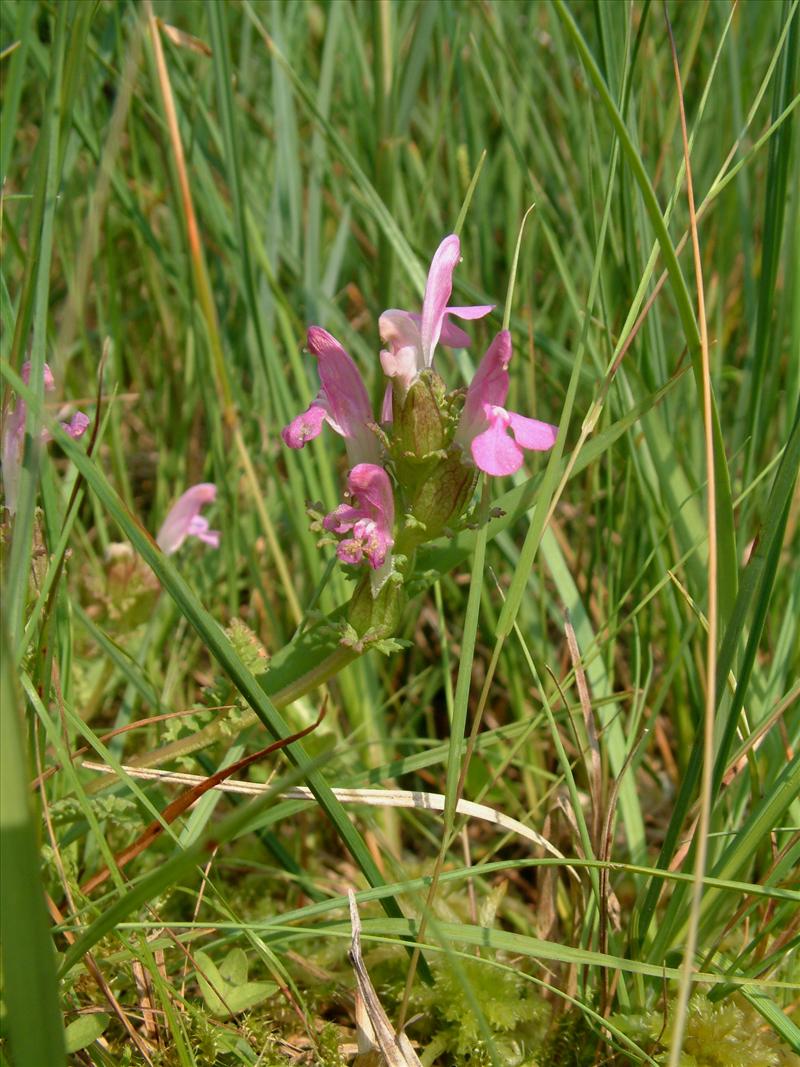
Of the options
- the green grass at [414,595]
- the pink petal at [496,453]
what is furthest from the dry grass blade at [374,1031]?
the pink petal at [496,453]

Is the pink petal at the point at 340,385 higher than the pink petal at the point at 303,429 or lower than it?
higher

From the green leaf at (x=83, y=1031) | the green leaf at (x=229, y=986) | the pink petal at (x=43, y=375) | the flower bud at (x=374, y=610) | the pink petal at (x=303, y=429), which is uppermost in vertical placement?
the pink petal at (x=43, y=375)

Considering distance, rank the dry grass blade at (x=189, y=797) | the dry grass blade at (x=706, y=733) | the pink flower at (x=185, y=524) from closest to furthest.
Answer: the dry grass blade at (x=706, y=733) < the dry grass blade at (x=189, y=797) < the pink flower at (x=185, y=524)

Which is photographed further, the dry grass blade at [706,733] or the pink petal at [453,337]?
the pink petal at [453,337]

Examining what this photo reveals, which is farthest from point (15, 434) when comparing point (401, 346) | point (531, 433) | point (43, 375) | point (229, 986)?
point (229, 986)

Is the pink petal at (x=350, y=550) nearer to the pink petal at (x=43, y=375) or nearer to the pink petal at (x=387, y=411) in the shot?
the pink petal at (x=387, y=411)

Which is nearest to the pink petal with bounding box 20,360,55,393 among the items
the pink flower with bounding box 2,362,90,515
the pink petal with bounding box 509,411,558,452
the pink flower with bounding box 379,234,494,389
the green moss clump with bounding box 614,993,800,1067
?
the pink flower with bounding box 2,362,90,515

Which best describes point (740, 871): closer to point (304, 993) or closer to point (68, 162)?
point (304, 993)

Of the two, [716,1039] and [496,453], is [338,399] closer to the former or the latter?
[496,453]
